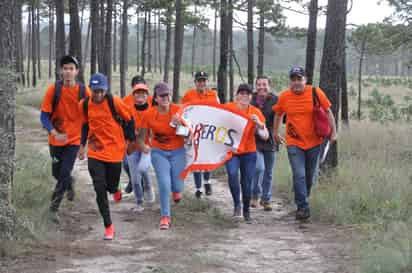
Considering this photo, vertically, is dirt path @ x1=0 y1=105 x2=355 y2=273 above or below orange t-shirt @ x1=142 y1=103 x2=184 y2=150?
below

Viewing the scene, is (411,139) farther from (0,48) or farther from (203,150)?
(0,48)

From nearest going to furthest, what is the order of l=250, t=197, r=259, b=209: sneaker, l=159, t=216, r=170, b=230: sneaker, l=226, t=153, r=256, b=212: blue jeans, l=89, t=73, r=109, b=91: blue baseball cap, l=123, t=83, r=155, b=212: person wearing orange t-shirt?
1. l=89, t=73, r=109, b=91: blue baseball cap
2. l=159, t=216, r=170, b=230: sneaker
3. l=226, t=153, r=256, b=212: blue jeans
4. l=123, t=83, r=155, b=212: person wearing orange t-shirt
5. l=250, t=197, r=259, b=209: sneaker

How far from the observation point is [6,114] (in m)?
7.07

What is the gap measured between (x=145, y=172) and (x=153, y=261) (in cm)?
305

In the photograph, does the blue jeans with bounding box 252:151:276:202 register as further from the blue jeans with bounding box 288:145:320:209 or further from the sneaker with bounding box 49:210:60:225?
the sneaker with bounding box 49:210:60:225

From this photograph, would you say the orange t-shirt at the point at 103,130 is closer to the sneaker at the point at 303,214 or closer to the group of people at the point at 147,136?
the group of people at the point at 147,136

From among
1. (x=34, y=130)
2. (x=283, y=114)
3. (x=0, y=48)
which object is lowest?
(x=34, y=130)

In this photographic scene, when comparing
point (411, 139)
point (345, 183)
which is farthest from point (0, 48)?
point (411, 139)

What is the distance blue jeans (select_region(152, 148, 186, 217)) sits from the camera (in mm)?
8367

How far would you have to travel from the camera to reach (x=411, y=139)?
56.2ft

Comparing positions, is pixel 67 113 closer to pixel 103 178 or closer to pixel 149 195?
pixel 103 178

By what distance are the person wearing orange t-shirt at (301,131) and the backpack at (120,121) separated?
7.68 ft

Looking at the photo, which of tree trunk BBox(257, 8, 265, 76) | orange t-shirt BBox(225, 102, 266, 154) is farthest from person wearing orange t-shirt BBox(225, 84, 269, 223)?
tree trunk BBox(257, 8, 265, 76)

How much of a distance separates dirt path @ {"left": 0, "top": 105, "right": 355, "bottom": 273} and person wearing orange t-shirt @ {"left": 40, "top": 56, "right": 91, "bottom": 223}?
26.5 inches
